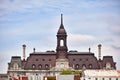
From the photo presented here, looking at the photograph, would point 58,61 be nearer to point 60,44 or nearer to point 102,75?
point 60,44

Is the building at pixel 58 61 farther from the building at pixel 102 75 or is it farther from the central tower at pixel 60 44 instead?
the building at pixel 102 75

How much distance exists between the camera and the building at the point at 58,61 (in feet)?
618

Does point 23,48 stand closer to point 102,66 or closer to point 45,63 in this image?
point 45,63

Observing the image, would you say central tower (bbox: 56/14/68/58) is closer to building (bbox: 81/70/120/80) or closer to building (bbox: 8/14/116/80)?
building (bbox: 8/14/116/80)

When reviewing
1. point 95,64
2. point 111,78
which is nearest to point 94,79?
point 111,78

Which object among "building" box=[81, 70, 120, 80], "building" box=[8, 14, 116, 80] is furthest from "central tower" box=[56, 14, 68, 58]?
"building" box=[81, 70, 120, 80]

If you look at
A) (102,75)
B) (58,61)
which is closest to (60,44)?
(58,61)

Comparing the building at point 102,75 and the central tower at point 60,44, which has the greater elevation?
the central tower at point 60,44

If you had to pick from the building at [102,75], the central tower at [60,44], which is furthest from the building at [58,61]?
the building at [102,75]

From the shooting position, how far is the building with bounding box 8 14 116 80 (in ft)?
618

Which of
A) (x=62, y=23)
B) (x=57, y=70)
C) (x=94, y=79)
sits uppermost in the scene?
(x=62, y=23)

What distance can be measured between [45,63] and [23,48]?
295 inches

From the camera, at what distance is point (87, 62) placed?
7421 inches

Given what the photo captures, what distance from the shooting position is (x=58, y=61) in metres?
190
